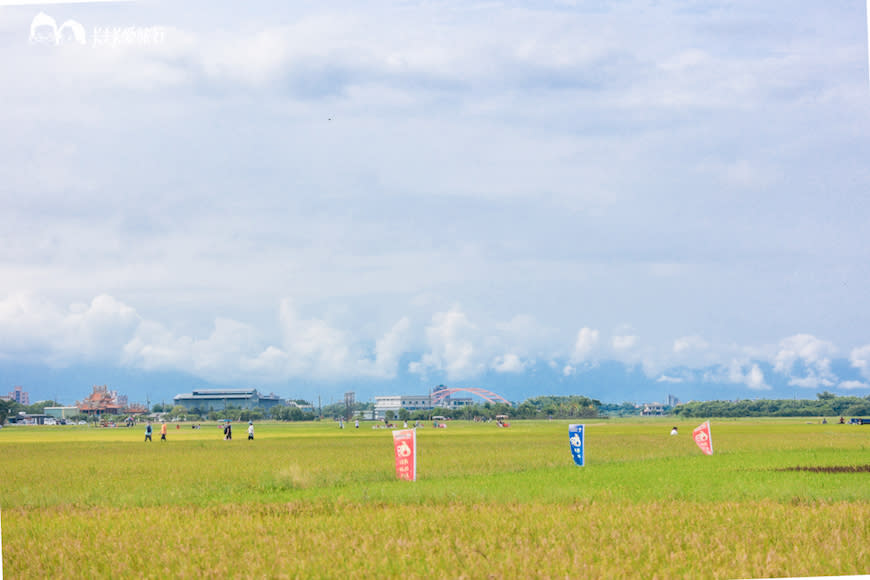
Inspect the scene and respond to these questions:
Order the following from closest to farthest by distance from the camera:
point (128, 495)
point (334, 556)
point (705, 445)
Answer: point (334, 556)
point (128, 495)
point (705, 445)

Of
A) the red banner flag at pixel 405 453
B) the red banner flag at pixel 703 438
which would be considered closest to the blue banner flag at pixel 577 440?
the red banner flag at pixel 405 453

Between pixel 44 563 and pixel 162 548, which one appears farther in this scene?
pixel 162 548

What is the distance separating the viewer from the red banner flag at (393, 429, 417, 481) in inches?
1080

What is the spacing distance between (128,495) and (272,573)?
14.5m

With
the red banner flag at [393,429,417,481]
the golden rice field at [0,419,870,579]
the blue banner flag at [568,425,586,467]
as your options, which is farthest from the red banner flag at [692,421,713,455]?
the red banner flag at [393,429,417,481]

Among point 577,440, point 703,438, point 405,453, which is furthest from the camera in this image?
→ point 703,438

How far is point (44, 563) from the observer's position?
545 inches

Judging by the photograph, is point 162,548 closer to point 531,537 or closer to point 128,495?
point 531,537

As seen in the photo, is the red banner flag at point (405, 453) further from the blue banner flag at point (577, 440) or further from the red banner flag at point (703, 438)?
the red banner flag at point (703, 438)

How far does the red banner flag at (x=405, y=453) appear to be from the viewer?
27422 mm

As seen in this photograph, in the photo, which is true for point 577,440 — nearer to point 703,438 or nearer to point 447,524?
point 703,438

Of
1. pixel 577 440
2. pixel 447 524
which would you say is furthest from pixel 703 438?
pixel 447 524

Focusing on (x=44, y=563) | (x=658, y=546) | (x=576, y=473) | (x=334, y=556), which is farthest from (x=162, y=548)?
(x=576, y=473)

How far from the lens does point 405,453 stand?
28500mm
